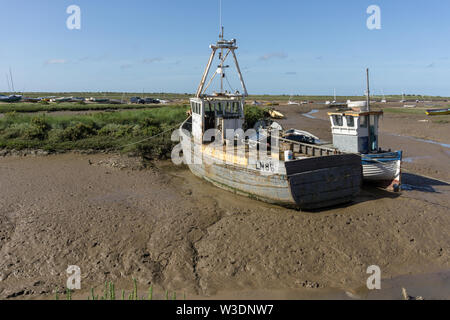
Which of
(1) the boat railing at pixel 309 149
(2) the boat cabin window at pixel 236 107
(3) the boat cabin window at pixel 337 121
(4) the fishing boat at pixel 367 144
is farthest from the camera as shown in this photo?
(2) the boat cabin window at pixel 236 107

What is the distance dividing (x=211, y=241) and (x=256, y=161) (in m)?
3.48

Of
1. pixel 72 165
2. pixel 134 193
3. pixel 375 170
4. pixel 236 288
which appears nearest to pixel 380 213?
pixel 375 170

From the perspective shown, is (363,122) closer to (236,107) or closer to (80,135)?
(236,107)

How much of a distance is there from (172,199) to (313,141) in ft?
27.4

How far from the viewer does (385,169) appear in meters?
12.6

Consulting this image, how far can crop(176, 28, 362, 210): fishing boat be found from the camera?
34.2 ft

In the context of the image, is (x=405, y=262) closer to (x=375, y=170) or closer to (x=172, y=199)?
(x=375, y=170)

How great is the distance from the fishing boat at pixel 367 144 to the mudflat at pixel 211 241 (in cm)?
78

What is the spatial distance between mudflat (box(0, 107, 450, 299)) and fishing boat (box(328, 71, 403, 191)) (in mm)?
785

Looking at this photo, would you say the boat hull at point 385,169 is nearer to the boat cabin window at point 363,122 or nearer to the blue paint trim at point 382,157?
the blue paint trim at point 382,157

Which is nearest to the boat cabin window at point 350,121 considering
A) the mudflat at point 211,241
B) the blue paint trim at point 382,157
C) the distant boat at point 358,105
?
the distant boat at point 358,105

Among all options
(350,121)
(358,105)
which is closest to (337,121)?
(350,121)

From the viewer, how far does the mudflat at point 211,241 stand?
733cm

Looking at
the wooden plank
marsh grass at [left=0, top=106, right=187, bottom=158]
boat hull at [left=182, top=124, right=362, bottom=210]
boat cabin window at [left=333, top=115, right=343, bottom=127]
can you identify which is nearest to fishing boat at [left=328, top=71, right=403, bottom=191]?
boat cabin window at [left=333, top=115, right=343, bottom=127]
